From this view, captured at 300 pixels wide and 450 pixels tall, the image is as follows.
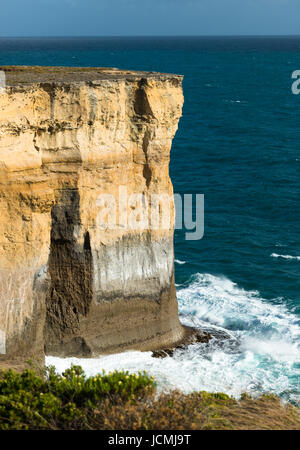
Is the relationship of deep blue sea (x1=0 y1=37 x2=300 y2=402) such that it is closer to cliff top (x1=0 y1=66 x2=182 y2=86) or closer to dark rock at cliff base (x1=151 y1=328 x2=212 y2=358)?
dark rock at cliff base (x1=151 y1=328 x2=212 y2=358)

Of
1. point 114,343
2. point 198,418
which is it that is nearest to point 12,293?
point 114,343

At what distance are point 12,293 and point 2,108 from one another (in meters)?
5.48

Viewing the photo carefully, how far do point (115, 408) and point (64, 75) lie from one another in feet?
45.3

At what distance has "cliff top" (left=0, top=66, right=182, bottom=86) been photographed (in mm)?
22234

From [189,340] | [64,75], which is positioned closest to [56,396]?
[189,340]

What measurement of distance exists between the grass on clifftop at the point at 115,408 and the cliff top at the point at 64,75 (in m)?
9.47

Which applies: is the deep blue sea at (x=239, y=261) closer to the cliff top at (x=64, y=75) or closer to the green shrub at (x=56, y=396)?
the green shrub at (x=56, y=396)

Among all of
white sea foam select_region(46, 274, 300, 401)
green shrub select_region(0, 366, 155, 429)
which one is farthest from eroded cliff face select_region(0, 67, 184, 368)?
green shrub select_region(0, 366, 155, 429)

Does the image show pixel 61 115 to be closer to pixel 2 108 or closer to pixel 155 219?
pixel 2 108

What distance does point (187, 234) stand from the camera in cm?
3750

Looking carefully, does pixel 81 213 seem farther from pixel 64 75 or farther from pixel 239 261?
pixel 239 261

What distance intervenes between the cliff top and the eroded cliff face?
44 mm

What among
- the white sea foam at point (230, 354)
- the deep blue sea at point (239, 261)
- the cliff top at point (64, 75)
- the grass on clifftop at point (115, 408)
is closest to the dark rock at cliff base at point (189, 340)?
the white sea foam at point (230, 354)

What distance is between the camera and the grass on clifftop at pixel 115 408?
13.7m
